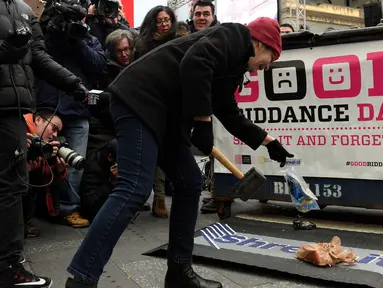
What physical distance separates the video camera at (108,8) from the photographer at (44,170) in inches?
53.0

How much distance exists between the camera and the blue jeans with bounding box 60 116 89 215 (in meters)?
4.16

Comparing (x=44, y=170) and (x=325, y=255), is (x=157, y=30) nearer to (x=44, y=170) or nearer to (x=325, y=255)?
(x=44, y=170)

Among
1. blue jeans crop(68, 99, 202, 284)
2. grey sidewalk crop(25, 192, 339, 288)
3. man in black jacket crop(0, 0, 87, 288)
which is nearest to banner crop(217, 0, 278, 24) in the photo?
grey sidewalk crop(25, 192, 339, 288)

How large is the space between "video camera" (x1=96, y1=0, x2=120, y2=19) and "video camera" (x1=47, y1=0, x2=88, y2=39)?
796 mm

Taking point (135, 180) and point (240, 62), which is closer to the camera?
point (135, 180)

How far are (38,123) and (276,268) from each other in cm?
224

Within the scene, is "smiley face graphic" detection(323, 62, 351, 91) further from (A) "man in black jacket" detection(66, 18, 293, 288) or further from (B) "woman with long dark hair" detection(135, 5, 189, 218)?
(A) "man in black jacket" detection(66, 18, 293, 288)

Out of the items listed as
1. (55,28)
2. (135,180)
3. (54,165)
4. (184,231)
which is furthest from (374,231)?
(55,28)

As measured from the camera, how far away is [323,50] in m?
3.86

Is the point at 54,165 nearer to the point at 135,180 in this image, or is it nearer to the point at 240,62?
the point at 135,180

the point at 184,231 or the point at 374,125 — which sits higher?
the point at 374,125

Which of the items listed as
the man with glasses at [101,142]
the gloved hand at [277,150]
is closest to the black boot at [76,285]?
the gloved hand at [277,150]

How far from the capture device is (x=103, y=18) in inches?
194

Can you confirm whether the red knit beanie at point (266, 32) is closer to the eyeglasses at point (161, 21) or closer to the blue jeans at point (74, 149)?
the eyeglasses at point (161, 21)
